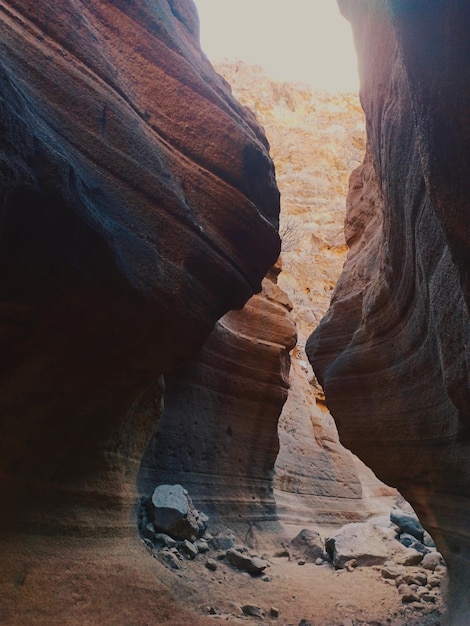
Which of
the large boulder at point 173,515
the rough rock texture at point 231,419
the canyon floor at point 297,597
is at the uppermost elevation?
the rough rock texture at point 231,419

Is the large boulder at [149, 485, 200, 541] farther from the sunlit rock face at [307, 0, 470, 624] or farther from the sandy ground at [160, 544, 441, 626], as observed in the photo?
the sunlit rock face at [307, 0, 470, 624]

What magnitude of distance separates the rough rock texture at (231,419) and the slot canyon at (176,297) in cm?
77

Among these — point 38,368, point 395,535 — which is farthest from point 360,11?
point 395,535

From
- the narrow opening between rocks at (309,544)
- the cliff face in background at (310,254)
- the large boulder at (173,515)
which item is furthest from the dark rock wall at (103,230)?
the cliff face in background at (310,254)

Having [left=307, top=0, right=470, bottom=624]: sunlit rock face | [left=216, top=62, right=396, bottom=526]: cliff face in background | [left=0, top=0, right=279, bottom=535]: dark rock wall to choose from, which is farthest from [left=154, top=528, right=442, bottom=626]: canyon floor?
[left=216, top=62, right=396, bottom=526]: cliff face in background

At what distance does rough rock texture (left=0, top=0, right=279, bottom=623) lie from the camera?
329cm

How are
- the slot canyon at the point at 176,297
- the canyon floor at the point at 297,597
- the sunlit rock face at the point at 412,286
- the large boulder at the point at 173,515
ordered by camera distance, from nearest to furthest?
the sunlit rock face at the point at 412,286, the slot canyon at the point at 176,297, the canyon floor at the point at 297,597, the large boulder at the point at 173,515

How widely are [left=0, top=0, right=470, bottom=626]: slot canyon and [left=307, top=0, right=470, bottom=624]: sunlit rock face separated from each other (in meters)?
0.02

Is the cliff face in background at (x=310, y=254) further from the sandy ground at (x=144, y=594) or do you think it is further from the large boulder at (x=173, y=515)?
the sandy ground at (x=144, y=594)

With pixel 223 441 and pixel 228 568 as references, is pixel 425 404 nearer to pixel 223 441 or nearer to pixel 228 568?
pixel 228 568

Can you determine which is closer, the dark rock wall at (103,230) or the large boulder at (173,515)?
the dark rock wall at (103,230)

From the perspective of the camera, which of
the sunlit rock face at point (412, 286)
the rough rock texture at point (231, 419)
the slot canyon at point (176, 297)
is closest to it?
the sunlit rock face at point (412, 286)

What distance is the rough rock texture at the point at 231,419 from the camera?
857cm

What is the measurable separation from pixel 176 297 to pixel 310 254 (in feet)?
87.9
